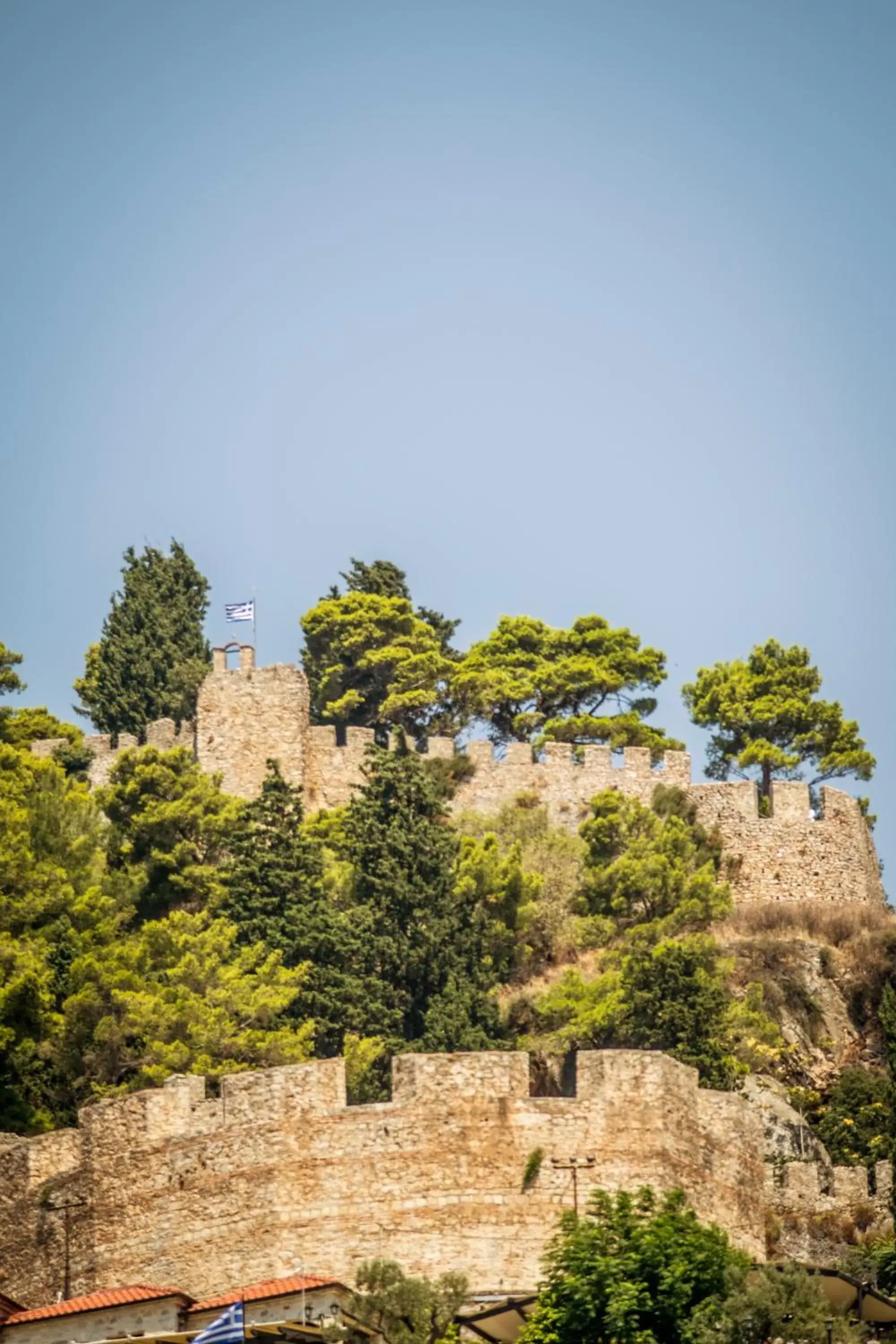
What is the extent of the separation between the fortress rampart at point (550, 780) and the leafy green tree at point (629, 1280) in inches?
1094

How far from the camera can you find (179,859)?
61.7m

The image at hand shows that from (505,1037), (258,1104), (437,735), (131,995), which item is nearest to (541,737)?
(437,735)

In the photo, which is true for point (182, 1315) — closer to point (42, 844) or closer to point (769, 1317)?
point (769, 1317)

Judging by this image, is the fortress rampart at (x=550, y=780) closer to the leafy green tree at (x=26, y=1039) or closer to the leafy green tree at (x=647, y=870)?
the leafy green tree at (x=647, y=870)

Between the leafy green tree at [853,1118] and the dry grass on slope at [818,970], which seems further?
the dry grass on slope at [818,970]

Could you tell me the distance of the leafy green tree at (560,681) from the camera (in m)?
72.1

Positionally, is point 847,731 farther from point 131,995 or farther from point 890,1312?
point 890,1312

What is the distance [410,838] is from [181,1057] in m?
10.4

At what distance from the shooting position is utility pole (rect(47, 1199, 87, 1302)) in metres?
43.8

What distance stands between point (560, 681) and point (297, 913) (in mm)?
16923

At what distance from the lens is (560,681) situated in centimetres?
7300

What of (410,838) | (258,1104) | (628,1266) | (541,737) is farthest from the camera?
(541,737)

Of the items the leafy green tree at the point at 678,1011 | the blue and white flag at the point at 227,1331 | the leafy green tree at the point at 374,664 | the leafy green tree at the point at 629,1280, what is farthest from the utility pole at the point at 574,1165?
the leafy green tree at the point at 374,664

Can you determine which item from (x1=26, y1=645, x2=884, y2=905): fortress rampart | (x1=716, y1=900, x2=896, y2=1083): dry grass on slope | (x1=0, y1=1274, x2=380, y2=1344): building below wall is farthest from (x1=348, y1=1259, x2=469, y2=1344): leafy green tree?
(x1=26, y1=645, x2=884, y2=905): fortress rampart
